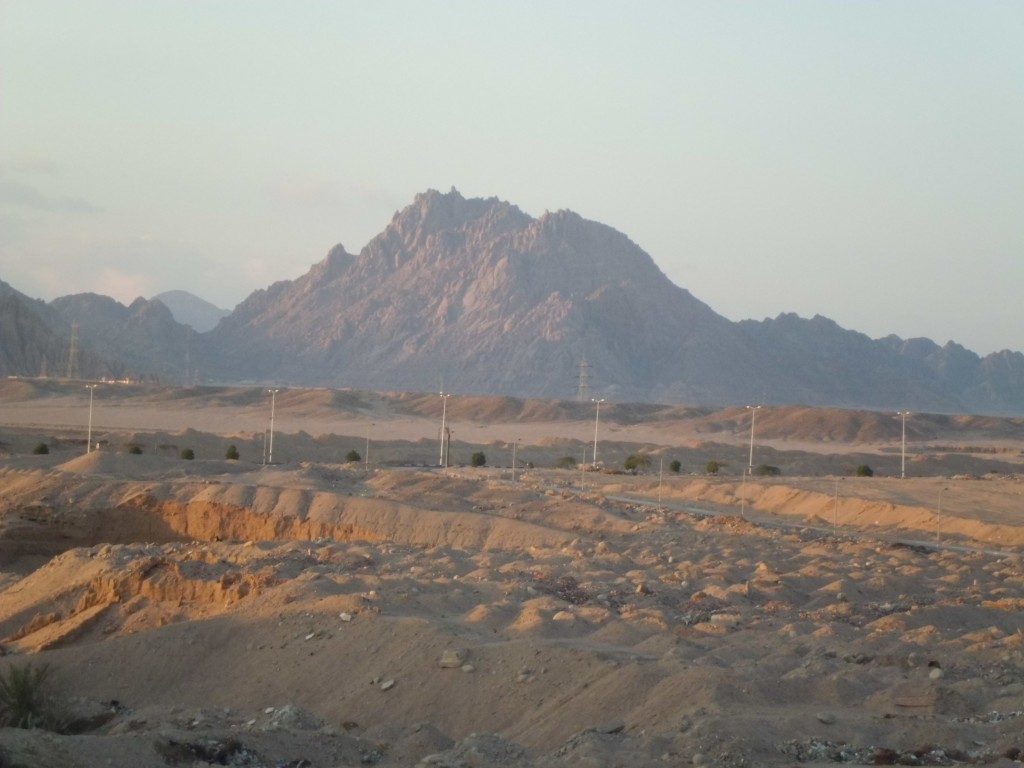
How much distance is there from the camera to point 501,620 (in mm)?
16844

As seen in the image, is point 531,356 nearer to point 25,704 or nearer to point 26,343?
point 26,343

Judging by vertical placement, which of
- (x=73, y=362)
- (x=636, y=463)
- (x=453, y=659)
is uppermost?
(x=73, y=362)

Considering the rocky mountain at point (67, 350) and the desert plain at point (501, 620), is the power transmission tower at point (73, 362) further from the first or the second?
the desert plain at point (501, 620)

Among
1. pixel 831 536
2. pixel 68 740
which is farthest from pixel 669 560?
pixel 68 740

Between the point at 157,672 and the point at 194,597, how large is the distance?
2763 millimetres

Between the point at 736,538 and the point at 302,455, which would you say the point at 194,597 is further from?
the point at 302,455

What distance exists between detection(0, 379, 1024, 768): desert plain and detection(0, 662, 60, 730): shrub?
495 mm

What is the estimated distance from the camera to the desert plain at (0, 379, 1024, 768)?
1116 centimetres

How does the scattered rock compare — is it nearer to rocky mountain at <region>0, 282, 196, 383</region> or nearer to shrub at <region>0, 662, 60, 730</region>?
shrub at <region>0, 662, 60, 730</region>

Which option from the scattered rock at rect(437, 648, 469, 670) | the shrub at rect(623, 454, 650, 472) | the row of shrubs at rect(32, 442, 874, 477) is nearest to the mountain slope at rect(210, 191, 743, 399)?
the shrub at rect(623, 454, 650, 472)

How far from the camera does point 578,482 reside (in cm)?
4516

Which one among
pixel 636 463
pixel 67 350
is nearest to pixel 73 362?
pixel 67 350

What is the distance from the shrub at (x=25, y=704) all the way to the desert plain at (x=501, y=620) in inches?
19.5

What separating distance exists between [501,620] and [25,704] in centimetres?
643
